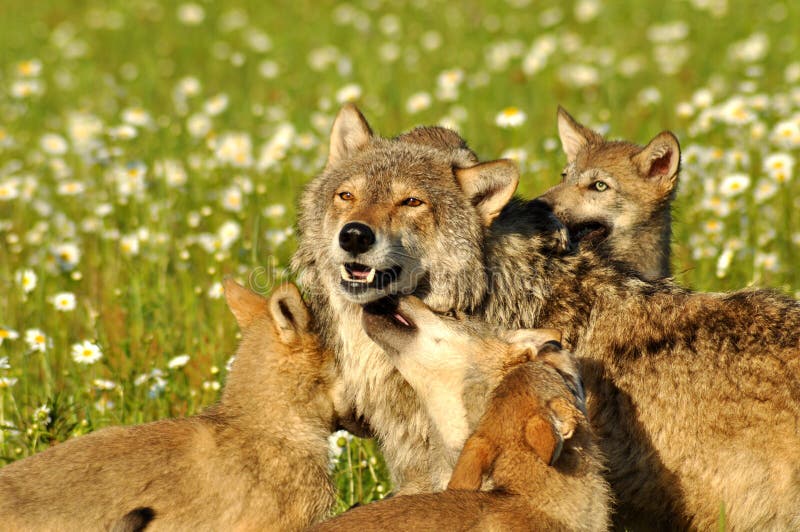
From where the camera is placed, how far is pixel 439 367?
5414 mm

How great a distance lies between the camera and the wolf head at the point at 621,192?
7797 millimetres

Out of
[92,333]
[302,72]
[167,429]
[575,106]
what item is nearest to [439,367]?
[167,429]

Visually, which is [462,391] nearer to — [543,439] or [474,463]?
[474,463]

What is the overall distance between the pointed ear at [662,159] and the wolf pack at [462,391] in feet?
6.15

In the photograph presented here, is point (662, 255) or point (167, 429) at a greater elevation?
point (662, 255)

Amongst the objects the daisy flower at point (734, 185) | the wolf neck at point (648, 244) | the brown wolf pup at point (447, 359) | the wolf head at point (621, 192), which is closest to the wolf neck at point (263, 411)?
the brown wolf pup at point (447, 359)

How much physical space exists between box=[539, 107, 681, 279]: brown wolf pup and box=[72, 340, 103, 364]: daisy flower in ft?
10.3

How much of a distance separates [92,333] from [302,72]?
776cm

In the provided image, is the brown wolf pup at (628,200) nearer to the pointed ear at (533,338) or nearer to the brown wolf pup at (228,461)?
the pointed ear at (533,338)

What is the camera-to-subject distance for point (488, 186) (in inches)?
234

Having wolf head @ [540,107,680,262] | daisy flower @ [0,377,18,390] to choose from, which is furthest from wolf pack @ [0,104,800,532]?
wolf head @ [540,107,680,262]

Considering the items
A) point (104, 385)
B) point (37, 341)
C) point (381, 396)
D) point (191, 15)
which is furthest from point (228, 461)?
point (191, 15)

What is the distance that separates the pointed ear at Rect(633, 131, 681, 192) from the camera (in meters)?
7.87

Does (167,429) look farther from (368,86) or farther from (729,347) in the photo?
(368,86)
